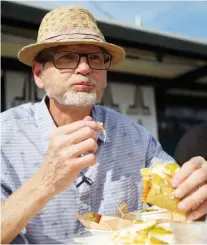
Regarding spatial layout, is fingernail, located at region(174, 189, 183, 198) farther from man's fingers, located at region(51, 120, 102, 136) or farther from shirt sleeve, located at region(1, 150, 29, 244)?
shirt sleeve, located at region(1, 150, 29, 244)

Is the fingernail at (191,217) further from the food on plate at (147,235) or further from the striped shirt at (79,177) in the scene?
the striped shirt at (79,177)

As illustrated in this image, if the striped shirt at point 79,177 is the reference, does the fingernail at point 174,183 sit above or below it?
above

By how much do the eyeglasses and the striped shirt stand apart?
0.32 m

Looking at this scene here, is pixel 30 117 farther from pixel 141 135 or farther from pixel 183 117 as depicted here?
pixel 183 117

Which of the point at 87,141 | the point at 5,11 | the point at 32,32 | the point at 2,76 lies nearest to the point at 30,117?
the point at 87,141

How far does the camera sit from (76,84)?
86.1 inches

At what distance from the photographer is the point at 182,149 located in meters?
2.74

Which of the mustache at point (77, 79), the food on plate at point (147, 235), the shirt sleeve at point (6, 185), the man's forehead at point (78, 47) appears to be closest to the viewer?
the food on plate at point (147, 235)

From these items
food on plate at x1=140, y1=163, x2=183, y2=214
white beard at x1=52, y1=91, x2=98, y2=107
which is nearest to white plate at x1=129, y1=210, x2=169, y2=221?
food on plate at x1=140, y1=163, x2=183, y2=214

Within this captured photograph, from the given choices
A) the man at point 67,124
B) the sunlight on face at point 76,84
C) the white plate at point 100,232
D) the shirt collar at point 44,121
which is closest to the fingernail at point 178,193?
the white plate at point 100,232

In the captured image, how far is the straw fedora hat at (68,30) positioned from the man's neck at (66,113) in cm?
35

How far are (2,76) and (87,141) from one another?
5594 millimetres

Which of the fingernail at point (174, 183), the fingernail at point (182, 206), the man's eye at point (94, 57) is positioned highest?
the man's eye at point (94, 57)

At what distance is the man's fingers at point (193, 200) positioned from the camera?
1.58m
